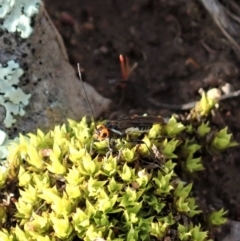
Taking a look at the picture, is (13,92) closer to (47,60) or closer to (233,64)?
(47,60)

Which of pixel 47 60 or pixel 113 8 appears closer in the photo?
pixel 47 60

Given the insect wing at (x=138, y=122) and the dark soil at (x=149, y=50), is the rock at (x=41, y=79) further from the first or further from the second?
the insect wing at (x=138, y=122)

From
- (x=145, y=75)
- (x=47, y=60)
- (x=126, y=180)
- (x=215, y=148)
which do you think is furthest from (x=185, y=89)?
(x=126, y=180)

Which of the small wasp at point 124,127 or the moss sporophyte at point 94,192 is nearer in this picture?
the moss sporophyte at point 94,192

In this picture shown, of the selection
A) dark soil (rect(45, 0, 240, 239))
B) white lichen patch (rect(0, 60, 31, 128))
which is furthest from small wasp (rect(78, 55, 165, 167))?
dark soil (rect(45, 0, 240, 239))

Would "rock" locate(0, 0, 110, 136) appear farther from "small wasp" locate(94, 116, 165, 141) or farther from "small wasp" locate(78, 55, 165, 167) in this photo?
"small wasp" locate(94, 116, 165, 141)

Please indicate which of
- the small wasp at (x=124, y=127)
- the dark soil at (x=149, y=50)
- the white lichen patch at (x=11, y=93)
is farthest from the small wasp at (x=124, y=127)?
the dark soil at (x=149, y=50)
